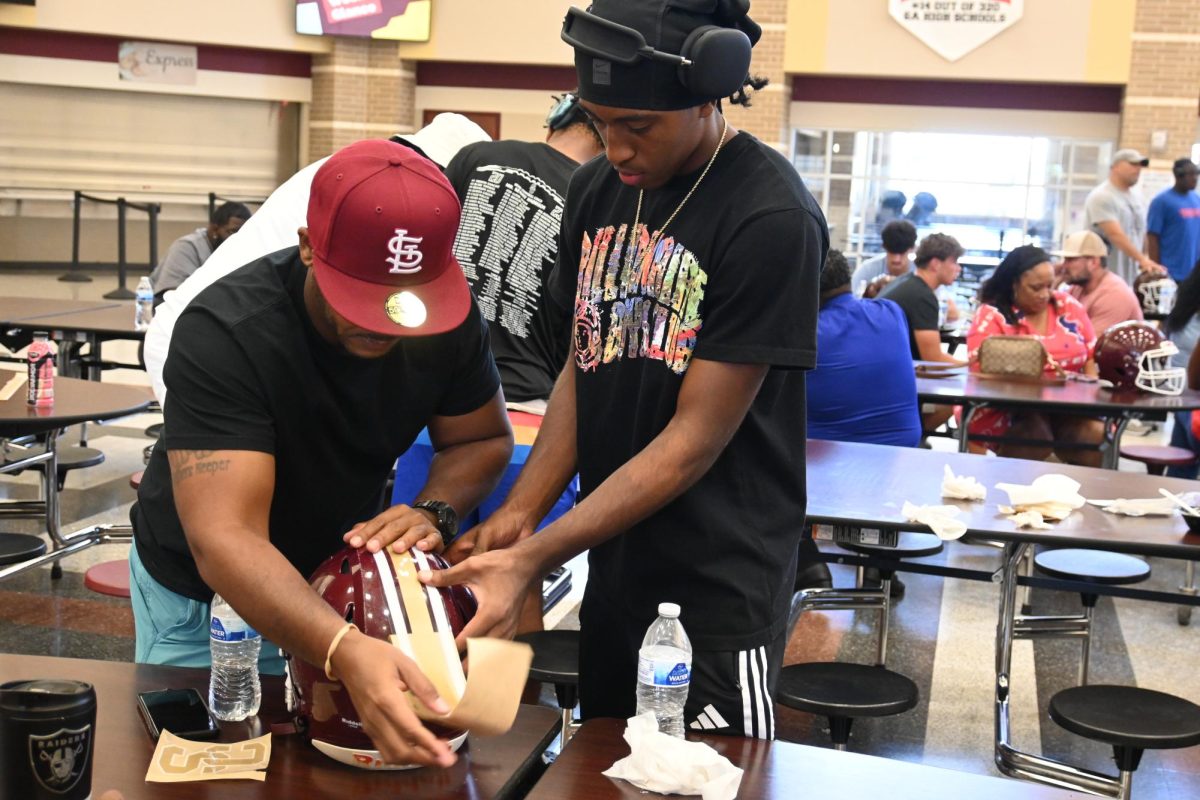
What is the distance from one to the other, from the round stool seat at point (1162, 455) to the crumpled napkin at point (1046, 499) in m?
2.85

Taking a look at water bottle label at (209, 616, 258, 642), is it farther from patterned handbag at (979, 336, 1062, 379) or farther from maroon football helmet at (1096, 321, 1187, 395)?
patterned handbag at (979, 336, 1062, 379)

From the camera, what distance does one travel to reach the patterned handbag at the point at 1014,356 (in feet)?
21.5

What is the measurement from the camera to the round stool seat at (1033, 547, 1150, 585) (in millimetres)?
4289

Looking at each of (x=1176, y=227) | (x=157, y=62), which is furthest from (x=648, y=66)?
(x=157, y=62)

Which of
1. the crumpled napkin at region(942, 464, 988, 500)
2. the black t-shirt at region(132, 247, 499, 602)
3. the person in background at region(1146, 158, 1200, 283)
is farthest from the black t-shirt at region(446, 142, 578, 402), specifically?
the person in background at region(1146, 158, 1200, 283)

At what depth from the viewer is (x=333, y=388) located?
2.01 meters

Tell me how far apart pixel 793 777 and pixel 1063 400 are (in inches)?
175

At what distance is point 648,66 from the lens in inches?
72.5

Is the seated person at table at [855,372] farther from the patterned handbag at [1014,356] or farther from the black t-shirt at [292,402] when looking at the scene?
the black t-shirt at [292,402]

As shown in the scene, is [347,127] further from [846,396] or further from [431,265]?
[431,265]

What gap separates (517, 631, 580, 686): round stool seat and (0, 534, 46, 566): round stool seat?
2.01m

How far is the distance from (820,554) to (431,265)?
2.65 meters

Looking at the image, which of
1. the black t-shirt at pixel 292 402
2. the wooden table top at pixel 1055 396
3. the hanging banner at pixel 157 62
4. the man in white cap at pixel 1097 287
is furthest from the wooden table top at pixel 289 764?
the hanging banner at pixel 157 62

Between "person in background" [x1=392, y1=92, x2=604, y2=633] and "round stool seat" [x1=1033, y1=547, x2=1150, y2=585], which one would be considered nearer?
"person in background" [x1=392, y1=92, x2=604, y2=633]
